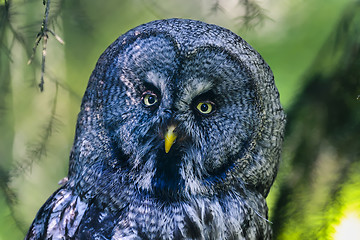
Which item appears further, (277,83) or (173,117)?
(277,83)

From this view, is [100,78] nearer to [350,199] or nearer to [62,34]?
[62,34]

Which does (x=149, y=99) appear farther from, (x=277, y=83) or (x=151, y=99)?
(x=277, y=83)

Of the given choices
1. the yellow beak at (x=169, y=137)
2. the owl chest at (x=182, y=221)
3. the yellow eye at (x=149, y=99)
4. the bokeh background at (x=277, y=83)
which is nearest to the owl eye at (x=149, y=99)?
the yellow eye at (x=149, y=99)

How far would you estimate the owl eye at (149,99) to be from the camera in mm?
1356

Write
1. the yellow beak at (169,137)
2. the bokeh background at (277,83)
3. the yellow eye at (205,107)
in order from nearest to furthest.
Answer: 1. the yellow beak at (169,137)
2. the yellow eye at (205,107)
3. the bokeh background at (277,83)

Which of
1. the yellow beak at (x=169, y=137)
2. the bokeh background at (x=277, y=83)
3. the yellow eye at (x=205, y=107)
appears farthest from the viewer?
the bokeh background at (x=277, y=83)

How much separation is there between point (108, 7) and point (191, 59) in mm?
938

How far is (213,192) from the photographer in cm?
142

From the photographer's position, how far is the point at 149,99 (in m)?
1.36

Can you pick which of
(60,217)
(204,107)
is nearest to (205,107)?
(204,107)

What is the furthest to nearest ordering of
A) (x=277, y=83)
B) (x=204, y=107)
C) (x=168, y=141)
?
1. (x=277, y=83)
2. (x=204, y=107)
3. (x=168, y=141)

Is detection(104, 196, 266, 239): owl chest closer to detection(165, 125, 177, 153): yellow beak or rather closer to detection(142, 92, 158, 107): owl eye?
detection(165, 125, 177, 153): yellow beak

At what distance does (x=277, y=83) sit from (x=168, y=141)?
0.80 metres

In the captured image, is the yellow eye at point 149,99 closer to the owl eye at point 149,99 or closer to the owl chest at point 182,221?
the owl eye at point 149,99
